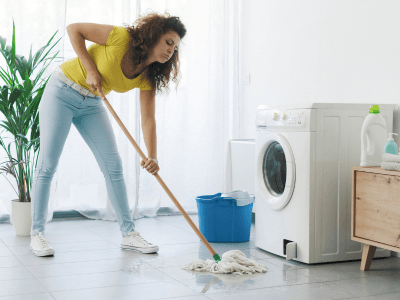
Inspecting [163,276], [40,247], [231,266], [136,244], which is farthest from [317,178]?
[40,247]

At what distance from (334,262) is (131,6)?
2.34 meters

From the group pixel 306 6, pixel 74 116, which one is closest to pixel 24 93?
pixel 74 116

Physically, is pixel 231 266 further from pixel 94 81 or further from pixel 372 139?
pixel 94 81

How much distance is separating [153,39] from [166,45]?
0.07 m

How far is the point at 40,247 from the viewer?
2381mm

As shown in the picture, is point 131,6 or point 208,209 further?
point 131,6

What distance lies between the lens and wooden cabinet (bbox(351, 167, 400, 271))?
2.02 m

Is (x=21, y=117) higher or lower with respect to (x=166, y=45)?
lower

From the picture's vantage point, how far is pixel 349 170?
7.74 ft

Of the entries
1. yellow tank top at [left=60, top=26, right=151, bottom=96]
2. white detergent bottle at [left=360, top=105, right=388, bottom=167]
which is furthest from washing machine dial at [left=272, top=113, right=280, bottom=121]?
yellow tank top at [left=60, top=26, right=151, bottom=96]

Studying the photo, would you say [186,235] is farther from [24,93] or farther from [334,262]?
[24,93]

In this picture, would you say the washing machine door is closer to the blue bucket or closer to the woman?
the blue bucket

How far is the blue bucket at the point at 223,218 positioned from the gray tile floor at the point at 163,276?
0.19 feet

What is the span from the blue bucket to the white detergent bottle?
0.80 m
